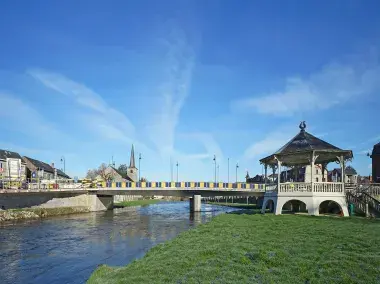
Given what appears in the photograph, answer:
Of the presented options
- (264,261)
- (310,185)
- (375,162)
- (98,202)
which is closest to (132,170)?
(98,202)

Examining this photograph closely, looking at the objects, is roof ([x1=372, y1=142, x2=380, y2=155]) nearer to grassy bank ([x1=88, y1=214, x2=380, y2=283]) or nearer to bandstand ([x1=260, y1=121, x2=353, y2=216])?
bandstand ([x1=260, y1=121, x2=353, y2=216])

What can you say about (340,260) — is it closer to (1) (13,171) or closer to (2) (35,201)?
(2) (35,201)

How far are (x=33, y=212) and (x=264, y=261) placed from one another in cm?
4504

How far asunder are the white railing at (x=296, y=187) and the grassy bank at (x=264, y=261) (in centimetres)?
1235

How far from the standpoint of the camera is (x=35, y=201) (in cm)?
5341

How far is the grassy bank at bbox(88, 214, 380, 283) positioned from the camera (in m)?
10.1

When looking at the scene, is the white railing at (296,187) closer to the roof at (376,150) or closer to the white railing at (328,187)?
the white railing at (328,187)

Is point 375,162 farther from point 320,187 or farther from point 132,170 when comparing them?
point 132,170

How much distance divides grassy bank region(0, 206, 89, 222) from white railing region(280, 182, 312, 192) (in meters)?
34.9

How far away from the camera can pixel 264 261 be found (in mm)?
11773

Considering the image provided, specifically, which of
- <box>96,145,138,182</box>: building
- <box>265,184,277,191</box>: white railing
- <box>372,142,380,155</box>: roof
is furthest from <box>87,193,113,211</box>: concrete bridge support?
<box>372,142,380,155</box>: roof

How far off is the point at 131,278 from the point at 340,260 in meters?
7.13

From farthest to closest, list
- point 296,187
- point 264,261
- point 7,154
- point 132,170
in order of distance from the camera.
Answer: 1. point 132,170
2. point 7,154
3. point 296,187
4. point 264,261

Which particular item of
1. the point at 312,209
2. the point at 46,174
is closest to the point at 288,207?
the point at 312,209
